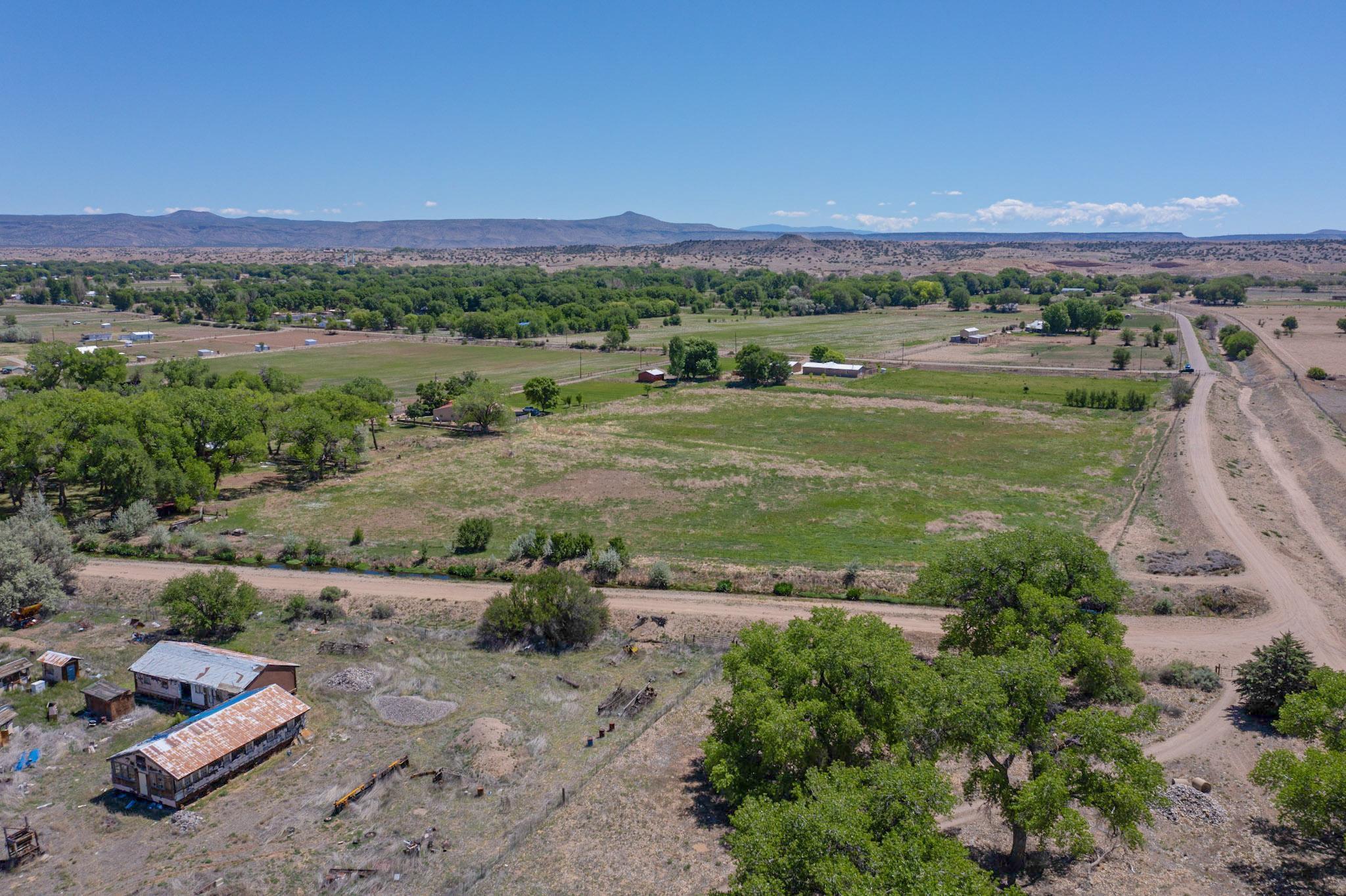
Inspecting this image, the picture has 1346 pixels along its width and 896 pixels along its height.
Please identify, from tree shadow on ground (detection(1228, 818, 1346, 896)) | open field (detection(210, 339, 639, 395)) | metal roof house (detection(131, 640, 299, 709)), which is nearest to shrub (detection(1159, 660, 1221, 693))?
tree shadow on ground (detection(1228, 818, 1346, 896))

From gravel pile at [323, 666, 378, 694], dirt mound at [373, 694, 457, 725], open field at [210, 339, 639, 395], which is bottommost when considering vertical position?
dirt mound at [373, 694, 457, 725]

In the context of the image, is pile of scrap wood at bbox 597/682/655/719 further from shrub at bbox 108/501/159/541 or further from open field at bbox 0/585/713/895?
shrub at bbox 108/501/159/541

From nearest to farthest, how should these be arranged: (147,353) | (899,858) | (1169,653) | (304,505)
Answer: (899,858), (1169,653), (304,505), (147,353)

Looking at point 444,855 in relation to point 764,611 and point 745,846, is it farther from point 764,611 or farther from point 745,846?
point 764,611

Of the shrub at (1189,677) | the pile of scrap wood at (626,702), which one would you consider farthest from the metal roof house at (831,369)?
the pile of scrap wood at (626,702)

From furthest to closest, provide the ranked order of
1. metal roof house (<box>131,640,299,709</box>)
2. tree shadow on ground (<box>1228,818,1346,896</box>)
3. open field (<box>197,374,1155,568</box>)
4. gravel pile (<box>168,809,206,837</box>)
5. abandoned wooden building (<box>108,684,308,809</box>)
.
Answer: open field (<box>197,374,1155,568</box>) → metal roof house (<box>131,640,299,709</box>) → abandoned wooden building (<box>108,684,308,809</box>) → gravel pile (<box>168,809,206,837</box>) → tree shadow on ground (<box>1228,818,1346,896</box>)

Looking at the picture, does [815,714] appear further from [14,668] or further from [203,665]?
[14,668]

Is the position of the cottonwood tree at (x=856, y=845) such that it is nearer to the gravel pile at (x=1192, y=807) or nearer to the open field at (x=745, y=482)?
the gravel pile at (x=1192, y=807)

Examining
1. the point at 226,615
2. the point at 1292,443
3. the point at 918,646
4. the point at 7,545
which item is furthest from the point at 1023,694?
the point at 1292,443
